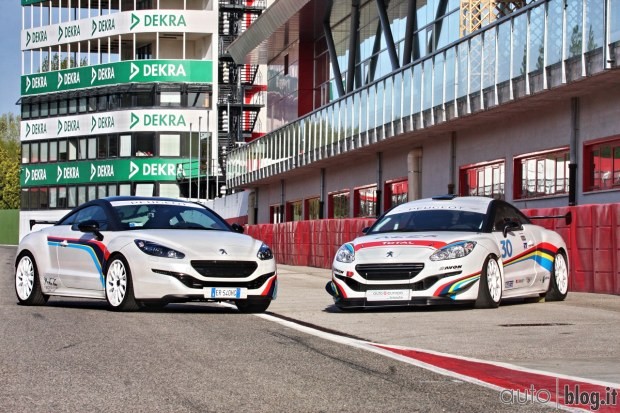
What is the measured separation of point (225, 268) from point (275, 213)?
41.2m

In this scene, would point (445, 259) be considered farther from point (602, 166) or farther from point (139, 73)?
point (139, 73)

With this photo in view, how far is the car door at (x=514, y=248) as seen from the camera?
15.8 meters

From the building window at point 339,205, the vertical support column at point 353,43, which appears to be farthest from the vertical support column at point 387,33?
the building window at point 339,205

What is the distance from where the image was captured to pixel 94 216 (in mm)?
16062

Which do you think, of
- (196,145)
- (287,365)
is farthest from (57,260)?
(196,145)

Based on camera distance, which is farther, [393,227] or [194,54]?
[194,54]

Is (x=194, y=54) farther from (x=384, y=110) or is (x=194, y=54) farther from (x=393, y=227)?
(x=393, y=227)

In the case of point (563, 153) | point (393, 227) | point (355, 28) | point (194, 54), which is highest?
point (194, 54)

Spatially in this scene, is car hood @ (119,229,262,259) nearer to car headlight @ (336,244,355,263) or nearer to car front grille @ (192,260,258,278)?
car front grille @ (192,260,258,278)

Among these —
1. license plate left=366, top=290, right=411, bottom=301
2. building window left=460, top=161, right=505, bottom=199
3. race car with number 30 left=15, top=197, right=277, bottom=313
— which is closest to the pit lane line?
license plate left=366, top=290, right=411, bottom=301

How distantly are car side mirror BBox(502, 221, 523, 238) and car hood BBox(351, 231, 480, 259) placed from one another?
2.02ft

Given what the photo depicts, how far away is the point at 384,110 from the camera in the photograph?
34.3 meters

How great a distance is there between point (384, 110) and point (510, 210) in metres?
17.6

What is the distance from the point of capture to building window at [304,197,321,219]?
4731cm
